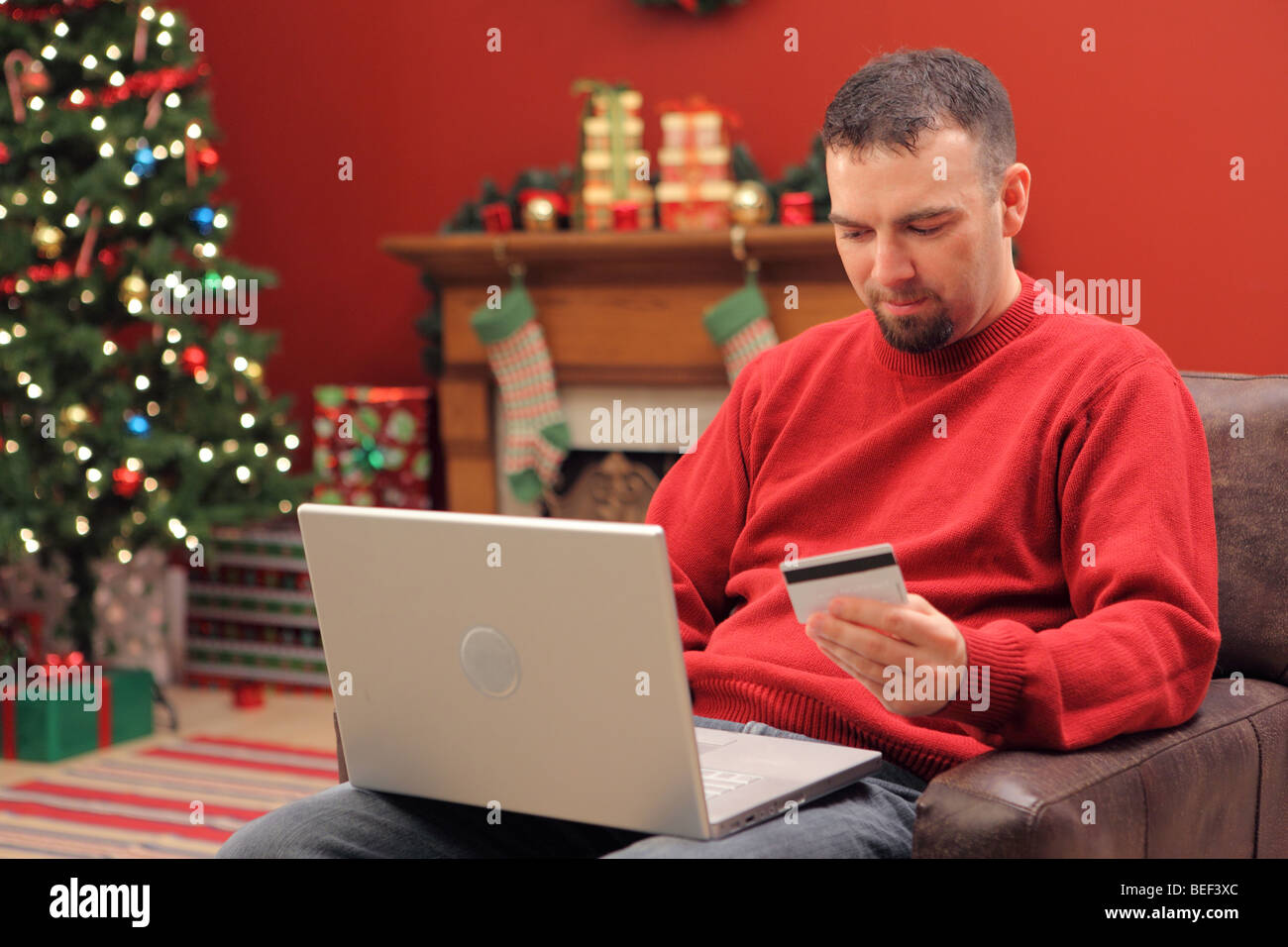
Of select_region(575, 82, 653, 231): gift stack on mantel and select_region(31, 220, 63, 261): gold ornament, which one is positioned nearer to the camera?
select_region(31, 220, 63, 261): gold ornament

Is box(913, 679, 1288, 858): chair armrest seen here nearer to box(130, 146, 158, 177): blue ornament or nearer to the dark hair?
the dark hair

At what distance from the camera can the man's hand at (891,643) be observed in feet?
3.64

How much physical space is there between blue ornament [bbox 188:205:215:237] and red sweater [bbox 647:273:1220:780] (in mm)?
2141

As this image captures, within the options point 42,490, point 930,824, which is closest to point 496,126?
point 42,490

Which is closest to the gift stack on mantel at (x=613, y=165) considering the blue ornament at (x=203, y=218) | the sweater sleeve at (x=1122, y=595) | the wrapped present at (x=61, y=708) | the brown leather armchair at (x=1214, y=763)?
the blue ornament at (x=203, y=218)

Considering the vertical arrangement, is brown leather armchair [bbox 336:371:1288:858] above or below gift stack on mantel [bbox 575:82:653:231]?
below

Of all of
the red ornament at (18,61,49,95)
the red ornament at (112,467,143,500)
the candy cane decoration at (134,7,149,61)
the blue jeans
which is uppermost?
the candy cane decoration at (134,7,149,61)

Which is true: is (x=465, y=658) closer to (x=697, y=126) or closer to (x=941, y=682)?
(x=941, y=682)

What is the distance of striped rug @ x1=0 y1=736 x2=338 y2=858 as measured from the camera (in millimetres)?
2699

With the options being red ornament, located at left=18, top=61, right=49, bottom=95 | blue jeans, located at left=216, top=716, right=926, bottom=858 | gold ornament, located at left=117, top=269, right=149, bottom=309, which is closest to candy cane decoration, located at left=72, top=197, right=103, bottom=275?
gold ornament, located at left=117, top=269, right=149, bottom=309

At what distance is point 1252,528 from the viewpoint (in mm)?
1545

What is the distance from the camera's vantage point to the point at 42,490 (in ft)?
10.7

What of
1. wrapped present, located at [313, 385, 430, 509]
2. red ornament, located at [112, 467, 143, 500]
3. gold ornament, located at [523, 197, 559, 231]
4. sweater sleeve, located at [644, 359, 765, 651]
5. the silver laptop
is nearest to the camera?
the silver laptop

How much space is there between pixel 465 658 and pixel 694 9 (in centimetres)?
288
